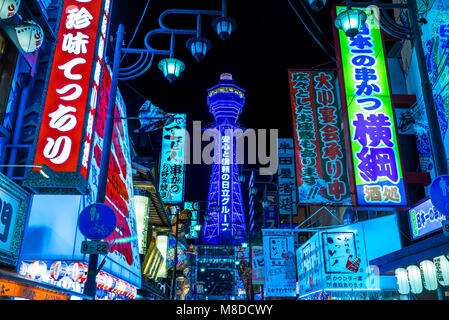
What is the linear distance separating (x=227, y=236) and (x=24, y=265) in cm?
9253

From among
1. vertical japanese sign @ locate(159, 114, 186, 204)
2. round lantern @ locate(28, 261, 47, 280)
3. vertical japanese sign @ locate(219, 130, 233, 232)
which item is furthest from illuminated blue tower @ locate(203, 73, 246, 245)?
round lantern @ locate(28, 261, 47, 280)

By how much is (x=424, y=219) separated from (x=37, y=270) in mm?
11803

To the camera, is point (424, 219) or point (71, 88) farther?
point (424, 219)

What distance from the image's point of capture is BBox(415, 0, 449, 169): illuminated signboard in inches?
500

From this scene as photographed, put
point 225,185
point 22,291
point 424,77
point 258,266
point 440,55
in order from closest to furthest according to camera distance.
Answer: point 22,291 < point 424,77 < point 440,55 < point 258,266 < point 225,185

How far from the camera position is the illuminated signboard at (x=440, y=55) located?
12.7 metres

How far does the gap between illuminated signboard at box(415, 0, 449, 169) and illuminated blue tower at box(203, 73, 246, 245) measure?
73.1m

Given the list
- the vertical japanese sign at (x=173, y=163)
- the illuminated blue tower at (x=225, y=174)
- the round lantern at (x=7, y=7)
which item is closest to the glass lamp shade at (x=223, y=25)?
the round lantern at (x=7, y=7)

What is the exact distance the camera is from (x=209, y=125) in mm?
110938

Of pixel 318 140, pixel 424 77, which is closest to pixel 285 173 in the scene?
pixel 318 140

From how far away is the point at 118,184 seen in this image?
1443 cm

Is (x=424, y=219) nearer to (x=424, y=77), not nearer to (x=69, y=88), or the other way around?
(x=424, y=77)
